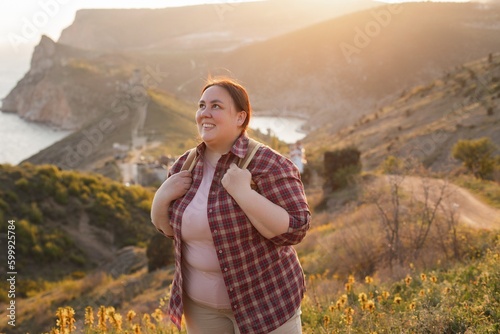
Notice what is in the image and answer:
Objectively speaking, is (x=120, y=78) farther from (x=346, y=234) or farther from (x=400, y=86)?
(x=346, y=234)

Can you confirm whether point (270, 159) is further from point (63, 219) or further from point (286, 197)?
point (63, 219)

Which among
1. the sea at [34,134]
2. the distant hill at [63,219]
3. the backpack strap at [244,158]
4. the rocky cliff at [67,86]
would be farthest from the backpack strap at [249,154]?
the rocky cliff at [67,86]

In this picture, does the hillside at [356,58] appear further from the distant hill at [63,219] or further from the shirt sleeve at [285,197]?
the shirt sleeve at [285,197]

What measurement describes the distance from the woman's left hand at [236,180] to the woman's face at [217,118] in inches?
10.1

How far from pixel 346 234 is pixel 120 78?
3774 inches

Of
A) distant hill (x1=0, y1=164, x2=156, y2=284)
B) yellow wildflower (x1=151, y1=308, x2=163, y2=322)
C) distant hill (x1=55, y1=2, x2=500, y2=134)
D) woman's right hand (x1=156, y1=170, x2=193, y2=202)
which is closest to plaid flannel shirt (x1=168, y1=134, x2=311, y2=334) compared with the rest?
woman's right hand (x1=156, y1=170, x2=193, y2=202)

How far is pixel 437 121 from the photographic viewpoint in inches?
1104

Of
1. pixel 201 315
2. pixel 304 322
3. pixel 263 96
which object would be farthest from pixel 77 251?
pixel 263 96

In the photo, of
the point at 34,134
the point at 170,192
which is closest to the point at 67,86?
the point at 34,134

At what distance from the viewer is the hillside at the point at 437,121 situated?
22953mm

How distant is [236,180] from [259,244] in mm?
359

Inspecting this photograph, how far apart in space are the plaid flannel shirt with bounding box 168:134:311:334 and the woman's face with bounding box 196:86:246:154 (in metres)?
0.09

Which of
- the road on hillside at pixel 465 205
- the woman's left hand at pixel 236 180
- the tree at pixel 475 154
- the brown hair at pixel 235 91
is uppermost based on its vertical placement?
the brown hair at pixel 235 91

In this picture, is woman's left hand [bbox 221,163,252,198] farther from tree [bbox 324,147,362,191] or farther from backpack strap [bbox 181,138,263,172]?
tree [bbox 324,147,362,191]
